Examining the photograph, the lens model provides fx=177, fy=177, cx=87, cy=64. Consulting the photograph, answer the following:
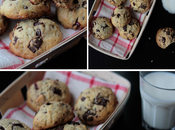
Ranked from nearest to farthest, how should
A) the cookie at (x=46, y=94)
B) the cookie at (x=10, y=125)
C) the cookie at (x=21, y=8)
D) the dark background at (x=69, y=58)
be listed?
1. the cookie at (x=10, y=125)
2. the cookie at (x=21, y=8)
3. the cookie at (x=46, y=94)
4. the dark background at (x=69, y=58)

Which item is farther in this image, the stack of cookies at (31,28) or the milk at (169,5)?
the milk at (169,5)

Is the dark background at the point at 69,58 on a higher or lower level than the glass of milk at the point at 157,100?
higher

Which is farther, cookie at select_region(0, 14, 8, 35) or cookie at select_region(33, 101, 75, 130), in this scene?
cookie at select_region(0, 14, 8, 35)

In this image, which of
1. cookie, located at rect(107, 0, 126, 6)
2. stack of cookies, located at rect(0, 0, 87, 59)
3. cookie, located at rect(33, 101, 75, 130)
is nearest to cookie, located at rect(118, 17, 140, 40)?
cookie, located at rect(107, 0, 126, 6)

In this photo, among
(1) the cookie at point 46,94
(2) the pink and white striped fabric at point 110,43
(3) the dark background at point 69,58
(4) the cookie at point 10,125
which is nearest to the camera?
(4) the cookie at point 10,125

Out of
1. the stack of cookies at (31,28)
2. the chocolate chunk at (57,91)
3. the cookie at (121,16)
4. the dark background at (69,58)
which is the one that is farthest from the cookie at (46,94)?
the cookie at (121,16)

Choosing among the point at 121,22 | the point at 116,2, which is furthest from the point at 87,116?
the point at 116,2

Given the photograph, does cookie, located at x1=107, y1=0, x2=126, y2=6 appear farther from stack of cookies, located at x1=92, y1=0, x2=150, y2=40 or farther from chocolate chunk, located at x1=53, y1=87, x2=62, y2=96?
chocolate chunk, located at x1=53, y1=87, x2=62, y2=96

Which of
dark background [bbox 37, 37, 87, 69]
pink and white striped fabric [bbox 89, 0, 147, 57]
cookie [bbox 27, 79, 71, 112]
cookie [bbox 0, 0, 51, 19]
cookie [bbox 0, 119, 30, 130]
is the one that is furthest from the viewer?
pink and white striped fabric [bbox 89, 0, 147, 57]

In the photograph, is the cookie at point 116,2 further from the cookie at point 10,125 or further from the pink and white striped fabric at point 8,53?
the cookie at point 10,125
